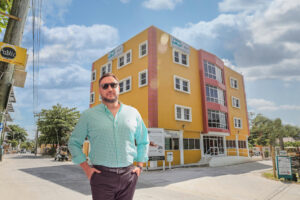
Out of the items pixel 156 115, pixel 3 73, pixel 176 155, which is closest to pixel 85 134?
pixel 3 73

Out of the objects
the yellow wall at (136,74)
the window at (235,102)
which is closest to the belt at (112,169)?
the yellow wall at (136,74)

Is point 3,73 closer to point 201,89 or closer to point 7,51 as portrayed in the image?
point 7,51

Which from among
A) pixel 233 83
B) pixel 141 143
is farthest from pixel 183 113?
pixel 141 143

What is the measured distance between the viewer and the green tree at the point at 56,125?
112 ft

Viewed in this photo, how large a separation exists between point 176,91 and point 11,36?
54.1ft

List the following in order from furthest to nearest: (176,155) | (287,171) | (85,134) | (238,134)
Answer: (238,134) → (176,155) → (287,171) → (85,134)

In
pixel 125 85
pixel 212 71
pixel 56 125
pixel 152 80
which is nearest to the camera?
pixel 152 80

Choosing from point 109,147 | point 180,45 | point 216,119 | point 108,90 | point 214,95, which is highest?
point 180,45

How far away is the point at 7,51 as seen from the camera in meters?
4.10

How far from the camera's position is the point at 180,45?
21203 mm

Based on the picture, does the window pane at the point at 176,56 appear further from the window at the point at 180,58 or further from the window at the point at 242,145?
the window at the point at 242,145

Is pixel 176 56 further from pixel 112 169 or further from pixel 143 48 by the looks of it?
pixel 112 169

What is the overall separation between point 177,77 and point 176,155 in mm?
7636

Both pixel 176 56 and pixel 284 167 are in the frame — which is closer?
pixel 284 167
